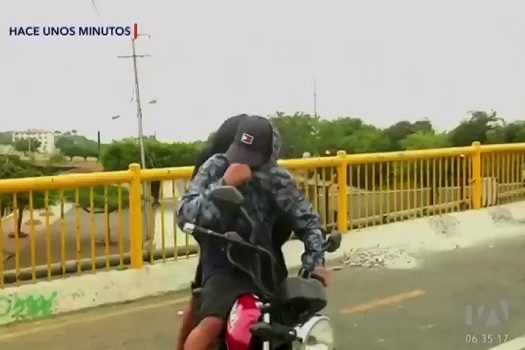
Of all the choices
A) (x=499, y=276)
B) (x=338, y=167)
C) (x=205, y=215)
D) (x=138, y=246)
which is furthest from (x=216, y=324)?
(x=338, y=167)

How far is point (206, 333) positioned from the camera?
9.75 ft

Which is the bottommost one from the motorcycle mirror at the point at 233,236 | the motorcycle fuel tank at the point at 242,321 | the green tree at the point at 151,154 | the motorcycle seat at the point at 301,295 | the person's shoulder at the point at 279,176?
the motorcycle fuel tank at the point at 242,321

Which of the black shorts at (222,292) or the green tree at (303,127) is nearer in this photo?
the black shorts at (222,292)

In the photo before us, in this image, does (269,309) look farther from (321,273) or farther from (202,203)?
(202,203)

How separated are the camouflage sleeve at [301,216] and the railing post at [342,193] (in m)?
5.35

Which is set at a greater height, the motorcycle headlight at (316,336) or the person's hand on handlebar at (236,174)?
the person's hand on handlebar at (236,174)

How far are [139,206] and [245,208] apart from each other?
12.1 ft

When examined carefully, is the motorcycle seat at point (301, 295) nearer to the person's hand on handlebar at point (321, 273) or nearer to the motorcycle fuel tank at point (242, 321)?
the motorcycle fuel tank at point (242, 321)

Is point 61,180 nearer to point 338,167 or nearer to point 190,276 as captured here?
point 190,276
